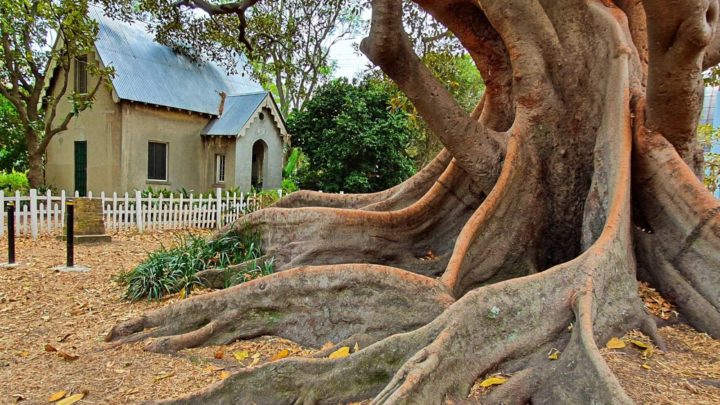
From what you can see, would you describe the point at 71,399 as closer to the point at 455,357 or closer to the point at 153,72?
the point at 455,357

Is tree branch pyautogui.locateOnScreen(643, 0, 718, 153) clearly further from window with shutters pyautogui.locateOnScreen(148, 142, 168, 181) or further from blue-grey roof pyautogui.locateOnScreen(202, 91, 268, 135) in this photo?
window with shutters pyautogui.locateOnScreen(148, 142, 168, 181)

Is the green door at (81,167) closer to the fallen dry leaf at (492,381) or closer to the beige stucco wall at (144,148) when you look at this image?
the beige stucco wall at (144,148)

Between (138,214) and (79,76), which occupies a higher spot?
(79,76)

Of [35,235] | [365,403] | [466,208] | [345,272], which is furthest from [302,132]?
[365,403]

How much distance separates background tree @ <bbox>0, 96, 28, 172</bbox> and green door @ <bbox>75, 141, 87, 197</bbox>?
21.5 ft

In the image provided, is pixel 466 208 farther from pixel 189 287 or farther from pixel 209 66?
pixel 209 66

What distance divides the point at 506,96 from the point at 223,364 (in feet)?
15.9

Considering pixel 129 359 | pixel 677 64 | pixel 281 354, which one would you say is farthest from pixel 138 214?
pixel 677 64

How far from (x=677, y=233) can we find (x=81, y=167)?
20300 mm

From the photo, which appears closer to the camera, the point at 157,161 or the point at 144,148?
the point at 144,148

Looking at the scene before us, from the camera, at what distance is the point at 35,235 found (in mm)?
11258

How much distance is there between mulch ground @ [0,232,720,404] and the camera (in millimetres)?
3307

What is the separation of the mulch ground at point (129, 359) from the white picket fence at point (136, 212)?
19.0 feet

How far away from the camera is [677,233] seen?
4.54m
